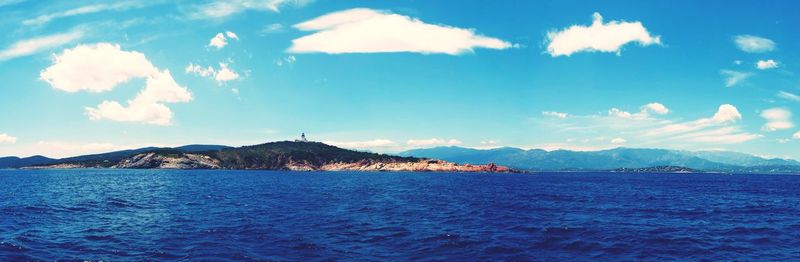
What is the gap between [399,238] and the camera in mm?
43125

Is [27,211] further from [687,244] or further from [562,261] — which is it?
[687,244]

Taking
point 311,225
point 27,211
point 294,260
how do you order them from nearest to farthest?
point 294,260 → point 311,225 → point 27,211

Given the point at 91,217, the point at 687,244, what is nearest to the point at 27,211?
the point at 91,217

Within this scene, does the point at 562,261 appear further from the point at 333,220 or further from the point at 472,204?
the point at 472,204

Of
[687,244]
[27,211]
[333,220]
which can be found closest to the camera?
[687,244]

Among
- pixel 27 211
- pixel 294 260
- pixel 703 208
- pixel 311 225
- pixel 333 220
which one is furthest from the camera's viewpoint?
pixel 703 208

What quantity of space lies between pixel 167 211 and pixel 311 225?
25206 mm

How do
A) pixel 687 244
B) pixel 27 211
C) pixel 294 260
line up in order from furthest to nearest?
1. pixel 27 211
2. pixel 687 244
3. pixel 294 260

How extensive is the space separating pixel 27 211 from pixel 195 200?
75.9 feet

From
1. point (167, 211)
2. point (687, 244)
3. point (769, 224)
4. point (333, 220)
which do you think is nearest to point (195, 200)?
point (167, 211)

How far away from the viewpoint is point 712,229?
51.7m

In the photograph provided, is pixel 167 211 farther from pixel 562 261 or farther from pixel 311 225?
pixel 562 261

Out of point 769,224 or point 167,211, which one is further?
point 167,211

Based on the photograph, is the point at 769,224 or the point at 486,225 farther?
the point at 769,224
